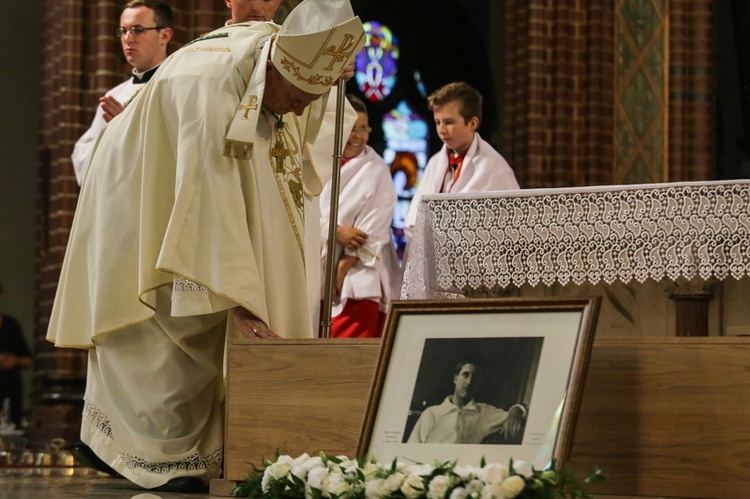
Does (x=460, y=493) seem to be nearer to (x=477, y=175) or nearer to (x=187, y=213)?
(x=187, y=213)

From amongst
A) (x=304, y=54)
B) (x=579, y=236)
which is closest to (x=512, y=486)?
(x=304, y=54)

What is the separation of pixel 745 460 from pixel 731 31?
38.8 ft

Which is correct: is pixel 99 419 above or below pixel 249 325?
below

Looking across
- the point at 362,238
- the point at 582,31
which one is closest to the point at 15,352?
the point at 362,238

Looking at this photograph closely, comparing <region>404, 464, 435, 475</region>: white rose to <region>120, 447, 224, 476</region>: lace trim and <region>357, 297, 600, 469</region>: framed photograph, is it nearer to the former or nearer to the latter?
<region>357, 297, 600, 469</region>: framed photograph

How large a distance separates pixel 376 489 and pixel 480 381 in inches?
17.2

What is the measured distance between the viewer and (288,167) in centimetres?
471

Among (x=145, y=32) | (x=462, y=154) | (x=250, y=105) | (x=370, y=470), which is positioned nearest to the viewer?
(x=370, y=470)

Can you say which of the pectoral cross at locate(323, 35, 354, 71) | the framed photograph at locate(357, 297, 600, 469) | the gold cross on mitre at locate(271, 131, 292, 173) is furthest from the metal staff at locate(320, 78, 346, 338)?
the framed photograph at locate(357, 297, 600, 469)

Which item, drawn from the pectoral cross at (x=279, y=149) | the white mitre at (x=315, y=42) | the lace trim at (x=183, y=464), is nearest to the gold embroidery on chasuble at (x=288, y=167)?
the pectoral cross at (x=279, y=149)

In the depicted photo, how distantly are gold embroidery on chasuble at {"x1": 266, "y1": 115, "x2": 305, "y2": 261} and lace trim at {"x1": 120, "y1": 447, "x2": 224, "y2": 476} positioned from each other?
2.57ft

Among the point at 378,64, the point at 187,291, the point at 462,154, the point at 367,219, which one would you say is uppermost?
the point at 378,64

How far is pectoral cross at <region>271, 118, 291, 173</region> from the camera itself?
4.62m

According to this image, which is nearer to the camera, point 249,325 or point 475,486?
point 475,486
